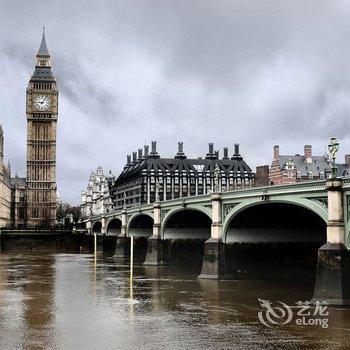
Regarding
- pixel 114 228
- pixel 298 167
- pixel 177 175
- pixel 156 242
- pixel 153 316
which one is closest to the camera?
pixel 153 316

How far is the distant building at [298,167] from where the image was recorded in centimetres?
12375

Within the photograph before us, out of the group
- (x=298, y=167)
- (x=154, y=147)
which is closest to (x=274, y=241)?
(x=298, y=167)

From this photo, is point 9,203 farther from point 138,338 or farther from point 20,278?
point 138,338

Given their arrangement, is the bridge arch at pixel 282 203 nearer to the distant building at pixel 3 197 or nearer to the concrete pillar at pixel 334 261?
the concrete pillar at pixel 334 261

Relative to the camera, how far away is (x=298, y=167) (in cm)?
12900

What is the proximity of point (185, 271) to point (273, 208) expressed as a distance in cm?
1452

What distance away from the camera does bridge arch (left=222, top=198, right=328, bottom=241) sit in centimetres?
3928

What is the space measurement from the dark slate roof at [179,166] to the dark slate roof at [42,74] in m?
39.5

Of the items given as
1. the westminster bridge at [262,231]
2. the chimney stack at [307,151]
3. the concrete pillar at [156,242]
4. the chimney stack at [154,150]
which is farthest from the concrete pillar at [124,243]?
the chimney stack at [154,150]

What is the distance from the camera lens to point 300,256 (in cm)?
6053

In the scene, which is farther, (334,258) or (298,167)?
(298,167)

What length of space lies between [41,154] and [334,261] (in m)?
165

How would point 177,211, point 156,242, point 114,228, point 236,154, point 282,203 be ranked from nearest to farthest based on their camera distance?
point 282,203 → point 177,211 → point 156,242 → point 114,228 → point 236,154

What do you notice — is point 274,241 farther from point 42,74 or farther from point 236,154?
point 42,74
